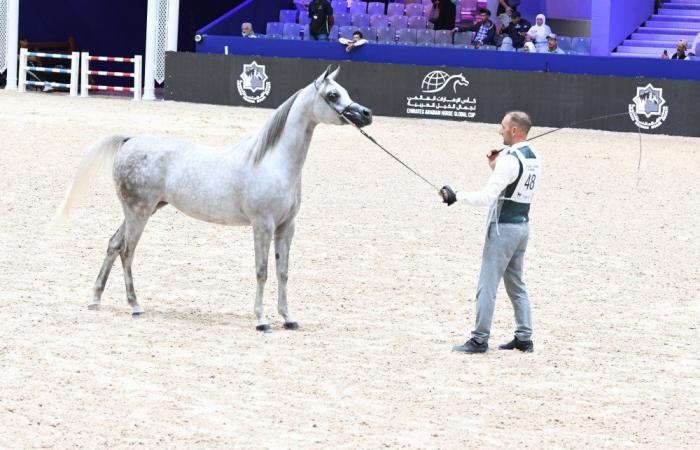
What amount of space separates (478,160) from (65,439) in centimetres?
1502

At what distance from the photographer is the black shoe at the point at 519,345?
886 centimetres

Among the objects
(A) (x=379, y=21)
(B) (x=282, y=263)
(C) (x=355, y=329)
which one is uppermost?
(A) (x=379, y=21)

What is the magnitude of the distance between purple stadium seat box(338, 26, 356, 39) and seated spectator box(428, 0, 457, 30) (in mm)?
2027

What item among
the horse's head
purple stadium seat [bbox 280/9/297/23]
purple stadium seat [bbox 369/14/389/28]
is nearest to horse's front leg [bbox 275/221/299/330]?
the horse's head

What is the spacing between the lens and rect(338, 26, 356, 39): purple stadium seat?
3056 centimetres

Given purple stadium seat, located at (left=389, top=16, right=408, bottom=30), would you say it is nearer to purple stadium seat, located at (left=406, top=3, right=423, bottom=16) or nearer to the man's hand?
purple stadium seat, located at (left=406, top=3, right=423, bottom=16)

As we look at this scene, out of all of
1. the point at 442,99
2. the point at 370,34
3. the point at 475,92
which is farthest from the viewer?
the point at 370,34

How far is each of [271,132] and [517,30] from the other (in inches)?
788

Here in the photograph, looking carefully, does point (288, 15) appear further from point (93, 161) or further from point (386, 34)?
point (93, 161)

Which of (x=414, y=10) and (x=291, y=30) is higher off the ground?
(x=414, y=10)

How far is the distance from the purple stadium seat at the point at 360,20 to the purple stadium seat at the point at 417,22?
3.66 feet

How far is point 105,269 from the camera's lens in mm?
9664

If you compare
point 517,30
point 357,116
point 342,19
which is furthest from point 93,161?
point 342,19

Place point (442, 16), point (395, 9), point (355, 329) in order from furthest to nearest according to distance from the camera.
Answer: point (395, 9) < point (442, 16) < point (355, 329)
